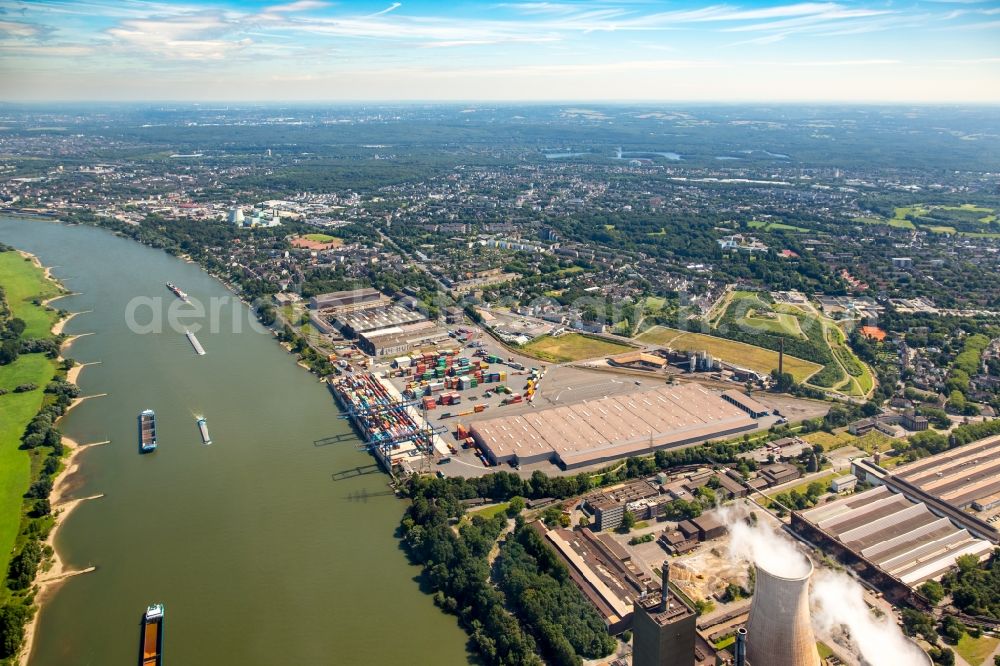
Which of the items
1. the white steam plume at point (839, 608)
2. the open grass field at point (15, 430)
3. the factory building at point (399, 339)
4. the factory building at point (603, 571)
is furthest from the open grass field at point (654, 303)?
the open grass field at point (15, 430)

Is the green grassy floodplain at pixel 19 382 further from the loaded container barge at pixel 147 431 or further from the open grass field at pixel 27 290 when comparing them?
the loaded container barge at pixel 147 431

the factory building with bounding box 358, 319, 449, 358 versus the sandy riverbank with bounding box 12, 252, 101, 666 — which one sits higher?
the factory building with bounding box 358, 319, 449, 358

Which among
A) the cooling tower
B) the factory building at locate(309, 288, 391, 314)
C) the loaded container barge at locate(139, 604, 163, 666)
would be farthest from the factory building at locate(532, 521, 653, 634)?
the factory building at locate(309, 288, 391, 314)

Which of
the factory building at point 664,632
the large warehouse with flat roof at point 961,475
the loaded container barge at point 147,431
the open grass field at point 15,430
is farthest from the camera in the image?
the loaded container barge at point 147,431

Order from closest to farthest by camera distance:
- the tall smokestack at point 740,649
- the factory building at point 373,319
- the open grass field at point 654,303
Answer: the tall smokestack at point 740,649 → the factory building at point 373,319 → the open grass field at point 654,303

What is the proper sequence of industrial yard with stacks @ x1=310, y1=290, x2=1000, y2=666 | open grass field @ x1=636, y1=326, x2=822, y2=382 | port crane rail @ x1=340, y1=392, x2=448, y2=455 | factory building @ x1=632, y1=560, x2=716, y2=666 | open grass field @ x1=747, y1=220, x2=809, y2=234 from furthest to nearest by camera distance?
open grass field @ x1=747, y1=220, x2=809, y2=234 < open grass field @ x1=636, y1=326, x2=822, y2=382 < port crane rail @ x1=340, y1=392, x2=448, y2=455 < industrial yard with stacks @ x1=310, y1=290, x2=1000, y2=666 < factory building @ x1=632, y1=560, x2=716, y2=666

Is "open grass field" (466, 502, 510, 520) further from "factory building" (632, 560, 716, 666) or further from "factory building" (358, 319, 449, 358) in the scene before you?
"factory building" (358, 319, 449, 358)

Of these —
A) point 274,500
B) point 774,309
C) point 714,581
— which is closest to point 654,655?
point 714,581
